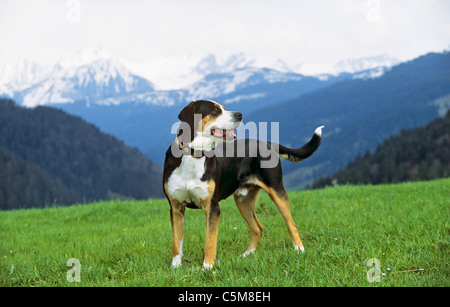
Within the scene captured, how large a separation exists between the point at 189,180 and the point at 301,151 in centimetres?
215

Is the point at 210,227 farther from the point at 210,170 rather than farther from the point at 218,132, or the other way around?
Answer: the point at 218,132

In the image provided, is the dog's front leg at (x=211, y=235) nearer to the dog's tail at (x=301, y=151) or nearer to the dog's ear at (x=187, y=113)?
the dog's ear at (x=187, y=113)

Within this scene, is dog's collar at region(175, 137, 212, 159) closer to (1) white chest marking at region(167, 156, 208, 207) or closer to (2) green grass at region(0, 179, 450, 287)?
(1) white chest marking at region(167, 156, 208, 207)

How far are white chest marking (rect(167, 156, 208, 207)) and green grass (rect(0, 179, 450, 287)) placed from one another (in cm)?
101

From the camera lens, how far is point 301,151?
6992 mm

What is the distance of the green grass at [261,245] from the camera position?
532cm

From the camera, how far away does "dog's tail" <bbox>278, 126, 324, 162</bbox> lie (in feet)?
22.8

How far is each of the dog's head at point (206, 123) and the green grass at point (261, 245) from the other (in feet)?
5.59

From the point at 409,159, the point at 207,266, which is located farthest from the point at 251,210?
the point at 409,159

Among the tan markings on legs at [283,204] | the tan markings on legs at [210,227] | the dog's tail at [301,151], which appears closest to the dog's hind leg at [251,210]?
the tan markings on legs at [283,204]

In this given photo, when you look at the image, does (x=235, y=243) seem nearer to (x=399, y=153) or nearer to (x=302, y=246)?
(x=302, y=246)

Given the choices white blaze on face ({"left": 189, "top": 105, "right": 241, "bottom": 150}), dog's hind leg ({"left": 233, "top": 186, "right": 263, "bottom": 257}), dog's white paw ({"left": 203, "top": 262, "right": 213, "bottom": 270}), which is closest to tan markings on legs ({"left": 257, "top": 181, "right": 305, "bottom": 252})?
dog's hind leg ({"left": 233, "top": 186, "right": 263, "bottom": 257})
